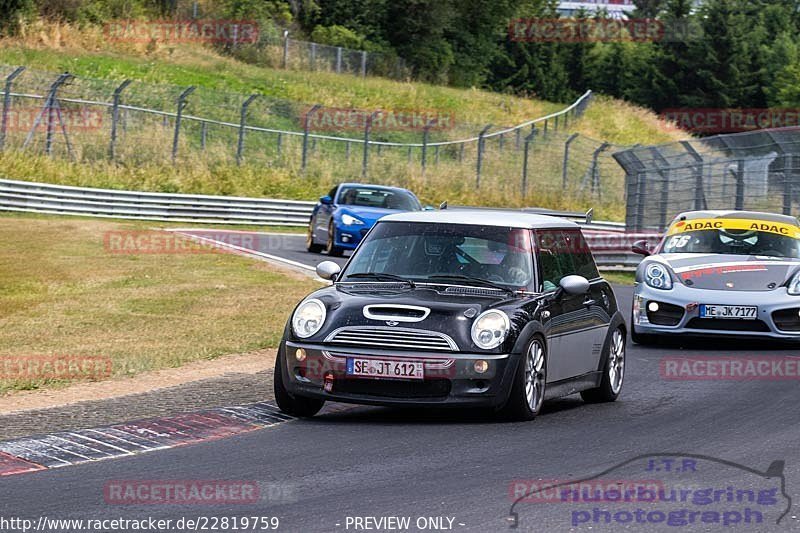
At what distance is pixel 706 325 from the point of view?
14.2 m

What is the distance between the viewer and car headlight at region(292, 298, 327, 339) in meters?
9.05

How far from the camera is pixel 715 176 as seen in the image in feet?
91.3

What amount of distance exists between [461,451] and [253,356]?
5.66m

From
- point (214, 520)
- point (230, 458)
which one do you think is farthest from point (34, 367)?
point (214, 520)

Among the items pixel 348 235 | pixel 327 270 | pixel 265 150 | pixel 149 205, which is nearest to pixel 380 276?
pixel 327 270

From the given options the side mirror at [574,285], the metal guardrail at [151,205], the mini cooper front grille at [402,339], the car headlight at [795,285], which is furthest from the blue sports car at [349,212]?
the mini cooper front grille at [402,339]

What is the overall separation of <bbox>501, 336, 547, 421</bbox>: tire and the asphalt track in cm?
11

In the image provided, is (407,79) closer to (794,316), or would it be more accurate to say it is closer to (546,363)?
(794,316)

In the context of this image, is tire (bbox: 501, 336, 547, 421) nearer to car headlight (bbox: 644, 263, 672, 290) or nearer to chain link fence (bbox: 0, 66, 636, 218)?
car headlight (bbox: 644, 263, 672, 290)

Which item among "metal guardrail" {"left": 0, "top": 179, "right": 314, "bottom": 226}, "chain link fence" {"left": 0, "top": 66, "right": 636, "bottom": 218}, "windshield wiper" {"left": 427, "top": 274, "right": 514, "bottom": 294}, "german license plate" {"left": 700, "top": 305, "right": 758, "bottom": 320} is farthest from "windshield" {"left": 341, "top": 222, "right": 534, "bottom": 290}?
"chain link fence" {"left": 0, "top": 66, "right": 636, "bottom": 218}

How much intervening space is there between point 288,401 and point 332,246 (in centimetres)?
1599

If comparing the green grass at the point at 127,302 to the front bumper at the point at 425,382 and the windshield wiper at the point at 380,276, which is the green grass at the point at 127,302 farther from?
the front bumper at the point at 425,382

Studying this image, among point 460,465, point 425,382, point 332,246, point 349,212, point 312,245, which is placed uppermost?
point 425,382

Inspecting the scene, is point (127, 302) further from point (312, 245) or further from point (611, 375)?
point (312, 245)
